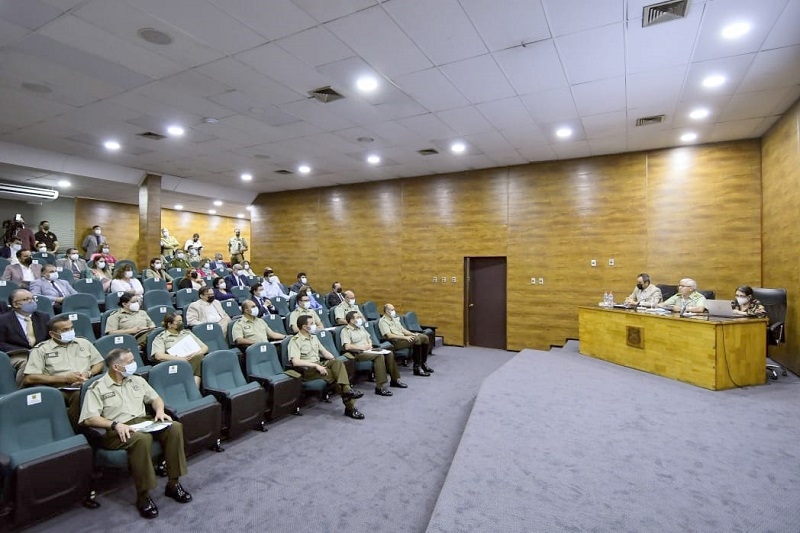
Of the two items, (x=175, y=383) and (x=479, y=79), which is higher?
(x=479, y=79)

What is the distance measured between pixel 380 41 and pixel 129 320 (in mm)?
4170

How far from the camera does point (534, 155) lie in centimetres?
779

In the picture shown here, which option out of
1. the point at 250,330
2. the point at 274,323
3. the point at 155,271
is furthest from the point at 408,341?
the point at 155,271

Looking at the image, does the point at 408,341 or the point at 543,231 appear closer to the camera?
the point at 408,341

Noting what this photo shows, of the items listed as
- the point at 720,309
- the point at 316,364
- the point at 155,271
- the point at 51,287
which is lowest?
the point at 316,364

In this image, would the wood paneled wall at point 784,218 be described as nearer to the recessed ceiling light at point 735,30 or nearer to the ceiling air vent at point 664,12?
the recessed ceiling light at point 735,30

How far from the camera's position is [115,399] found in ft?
9.97

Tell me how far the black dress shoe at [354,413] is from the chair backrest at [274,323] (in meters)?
1.92

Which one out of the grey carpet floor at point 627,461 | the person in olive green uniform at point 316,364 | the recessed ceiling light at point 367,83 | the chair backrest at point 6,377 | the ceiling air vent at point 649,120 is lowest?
the grey carpet floor at point 627,461

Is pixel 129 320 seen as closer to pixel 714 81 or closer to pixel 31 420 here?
pixel 31 420

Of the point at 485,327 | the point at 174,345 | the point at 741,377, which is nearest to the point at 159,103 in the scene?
the point at 174,345

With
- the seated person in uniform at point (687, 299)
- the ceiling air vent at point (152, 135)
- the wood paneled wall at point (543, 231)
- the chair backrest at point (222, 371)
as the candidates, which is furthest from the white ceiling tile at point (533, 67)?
the ceiling air vent at point (152, 135)

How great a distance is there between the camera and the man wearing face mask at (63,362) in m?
3.27

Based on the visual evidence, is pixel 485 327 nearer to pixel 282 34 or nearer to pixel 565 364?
pixel 565 364
